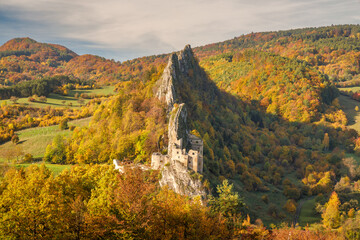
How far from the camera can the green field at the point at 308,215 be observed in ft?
181

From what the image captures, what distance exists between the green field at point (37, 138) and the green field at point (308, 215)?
67.5 metres

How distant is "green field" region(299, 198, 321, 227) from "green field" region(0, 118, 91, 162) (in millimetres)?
67511

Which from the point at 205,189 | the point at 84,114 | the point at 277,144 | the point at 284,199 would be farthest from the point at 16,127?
the point at 277,144

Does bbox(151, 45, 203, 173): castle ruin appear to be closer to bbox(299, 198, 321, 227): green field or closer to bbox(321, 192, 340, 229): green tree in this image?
bbox(321, 192, 340, 229): green tree

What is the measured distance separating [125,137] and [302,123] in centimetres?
11129

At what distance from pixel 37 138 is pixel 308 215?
257 feet

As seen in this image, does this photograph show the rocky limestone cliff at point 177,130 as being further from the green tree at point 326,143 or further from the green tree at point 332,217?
the green tree at point 326,143

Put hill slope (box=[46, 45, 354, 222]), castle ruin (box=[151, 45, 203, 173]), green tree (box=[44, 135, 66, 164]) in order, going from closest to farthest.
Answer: castle ruin (box=[151, 45, 203, 173]) → hill slope (box=[46, 45, 354, 222]) → green tree (box=[44, 135, 66, 164])

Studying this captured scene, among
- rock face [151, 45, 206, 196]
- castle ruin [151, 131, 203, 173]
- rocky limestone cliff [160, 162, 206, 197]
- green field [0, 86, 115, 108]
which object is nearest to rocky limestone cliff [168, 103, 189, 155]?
rock face [151, 45, 206, 196]

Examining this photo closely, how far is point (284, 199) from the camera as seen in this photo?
67812 mm

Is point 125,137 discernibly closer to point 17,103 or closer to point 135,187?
point 135,187

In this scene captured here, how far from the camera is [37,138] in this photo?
6900 centimetres

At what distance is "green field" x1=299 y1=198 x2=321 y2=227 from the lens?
55156 mm

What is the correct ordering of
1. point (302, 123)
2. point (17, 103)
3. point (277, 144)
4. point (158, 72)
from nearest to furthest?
point (158, 72) < point (17, 103) < point (277, 144) < point (302, 123)
